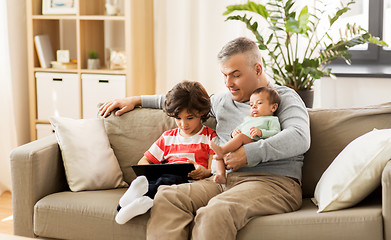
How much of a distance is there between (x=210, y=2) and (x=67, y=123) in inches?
61.3

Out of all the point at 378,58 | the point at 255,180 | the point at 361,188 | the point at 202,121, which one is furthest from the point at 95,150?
the point at 378,58

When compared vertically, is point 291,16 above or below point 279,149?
above

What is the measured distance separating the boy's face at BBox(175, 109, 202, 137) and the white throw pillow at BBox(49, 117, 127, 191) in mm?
376

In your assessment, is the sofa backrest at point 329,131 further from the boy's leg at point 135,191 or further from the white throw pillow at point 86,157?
the boy's leg at point 135,191

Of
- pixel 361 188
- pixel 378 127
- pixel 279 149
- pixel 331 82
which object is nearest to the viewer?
pixel 361 188

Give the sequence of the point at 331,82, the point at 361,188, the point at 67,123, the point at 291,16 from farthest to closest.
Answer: the point at 331,82 < the point at 291,16 < the point at 67,123 < the point at 361,188

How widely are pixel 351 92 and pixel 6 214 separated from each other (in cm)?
231

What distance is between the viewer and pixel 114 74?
3.68m

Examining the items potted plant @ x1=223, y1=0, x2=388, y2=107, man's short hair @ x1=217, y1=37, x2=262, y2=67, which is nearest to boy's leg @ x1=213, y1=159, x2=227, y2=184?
man's short hair @ x1=217, y1=37, x2=262, y2=67

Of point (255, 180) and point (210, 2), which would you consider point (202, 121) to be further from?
point (210, 2)

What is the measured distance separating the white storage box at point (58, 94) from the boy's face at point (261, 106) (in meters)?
1.76

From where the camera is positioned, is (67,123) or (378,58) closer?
(67,123)

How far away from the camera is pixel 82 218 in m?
2.32

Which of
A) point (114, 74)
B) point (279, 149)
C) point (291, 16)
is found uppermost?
point (291, 16)
